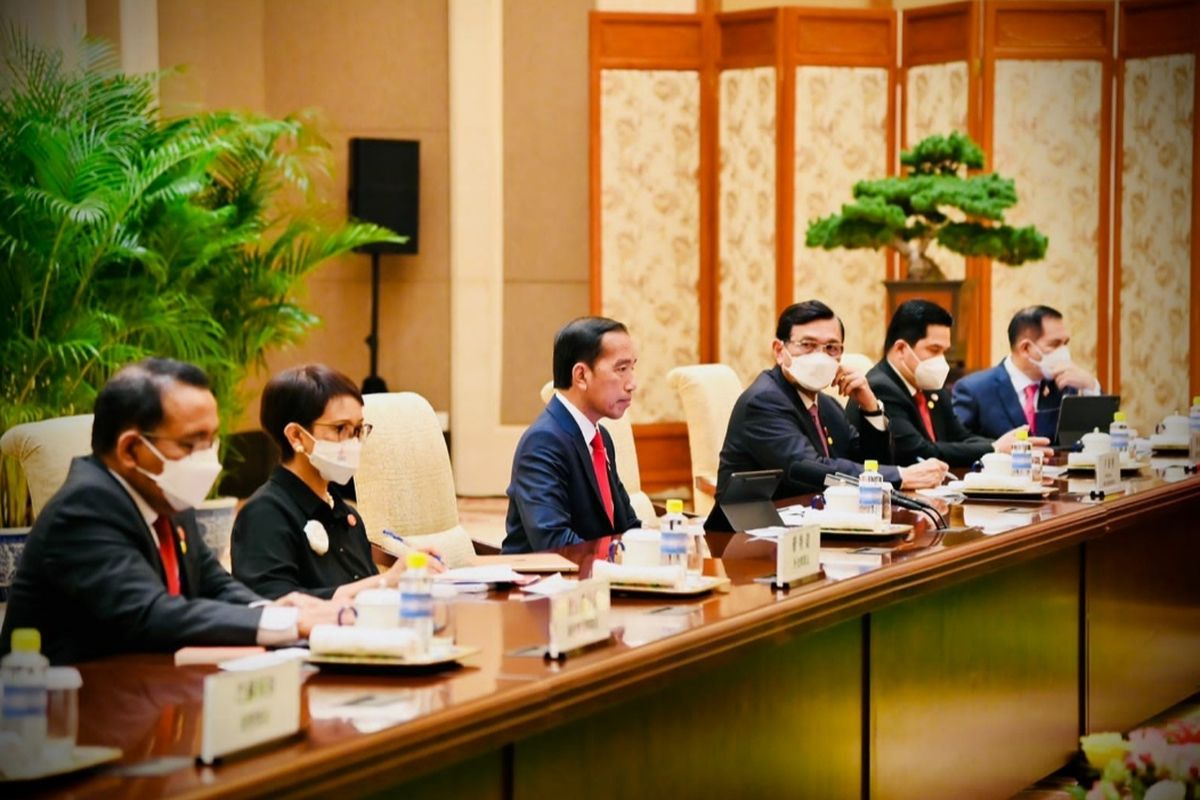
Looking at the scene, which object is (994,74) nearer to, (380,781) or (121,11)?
(121,11)

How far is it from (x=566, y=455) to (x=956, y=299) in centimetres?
420

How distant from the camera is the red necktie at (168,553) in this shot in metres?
2.45

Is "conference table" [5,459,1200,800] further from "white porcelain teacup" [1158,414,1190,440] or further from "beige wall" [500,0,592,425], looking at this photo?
"beige wall" [500,0,592,425]

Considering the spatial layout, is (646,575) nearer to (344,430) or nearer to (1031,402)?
(344,430)

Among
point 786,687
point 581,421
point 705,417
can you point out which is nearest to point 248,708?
point 786,687

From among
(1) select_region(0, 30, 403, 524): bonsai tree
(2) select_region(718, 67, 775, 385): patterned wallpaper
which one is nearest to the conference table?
(1) select_region(0, 30, 403, 524): bonsai tree

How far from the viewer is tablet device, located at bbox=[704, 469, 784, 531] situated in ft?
11.6

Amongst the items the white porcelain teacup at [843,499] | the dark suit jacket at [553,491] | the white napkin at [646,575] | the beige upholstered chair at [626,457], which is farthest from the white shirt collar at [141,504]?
the beige upholstered chair at [626,457]

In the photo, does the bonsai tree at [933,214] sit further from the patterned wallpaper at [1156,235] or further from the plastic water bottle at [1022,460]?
the plastic water bottle at [1022,460]

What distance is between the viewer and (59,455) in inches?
137

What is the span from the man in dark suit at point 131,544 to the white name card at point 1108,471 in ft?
8.69

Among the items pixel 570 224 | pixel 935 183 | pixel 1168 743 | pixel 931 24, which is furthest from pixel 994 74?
pixel 1168 743

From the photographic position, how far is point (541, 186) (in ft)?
31.7

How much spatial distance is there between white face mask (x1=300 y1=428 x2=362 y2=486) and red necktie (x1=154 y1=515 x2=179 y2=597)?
1.45ft
